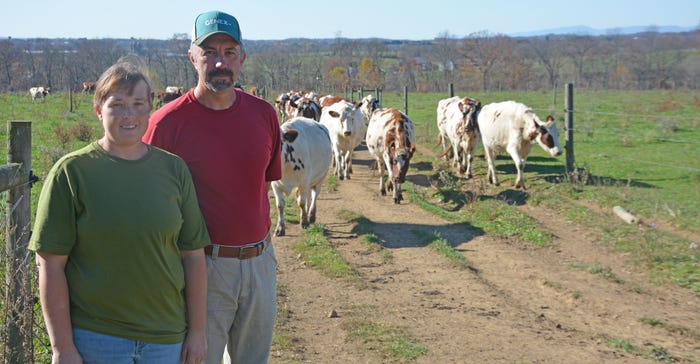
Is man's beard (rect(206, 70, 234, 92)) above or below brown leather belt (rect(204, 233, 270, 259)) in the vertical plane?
above

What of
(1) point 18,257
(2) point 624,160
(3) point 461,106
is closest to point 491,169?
(3) point 461,106

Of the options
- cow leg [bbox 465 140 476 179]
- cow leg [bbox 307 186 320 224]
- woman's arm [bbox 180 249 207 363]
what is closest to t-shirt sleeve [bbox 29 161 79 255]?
woman's arm [bbox 180 249 207 363]

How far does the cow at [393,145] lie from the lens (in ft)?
43.3

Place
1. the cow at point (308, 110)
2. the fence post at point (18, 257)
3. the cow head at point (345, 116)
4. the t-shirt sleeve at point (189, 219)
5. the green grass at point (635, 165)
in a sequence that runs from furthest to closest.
Result: 1. the cow at point (308, 110)
2. the cow head at point (345, 116)
3. the green grass at point (635, 165)
4. the fence post at point (18, 257)
5. the t-shirt sleeve at point (189, 219)

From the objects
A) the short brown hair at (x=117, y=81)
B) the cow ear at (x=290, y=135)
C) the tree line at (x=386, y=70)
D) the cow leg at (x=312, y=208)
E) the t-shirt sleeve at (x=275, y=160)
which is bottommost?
the cow leg at (x=312, y=208)

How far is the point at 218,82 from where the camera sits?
3449 mm

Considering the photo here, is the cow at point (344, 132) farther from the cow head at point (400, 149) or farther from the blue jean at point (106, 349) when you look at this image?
the blue jean at point (106, 349)

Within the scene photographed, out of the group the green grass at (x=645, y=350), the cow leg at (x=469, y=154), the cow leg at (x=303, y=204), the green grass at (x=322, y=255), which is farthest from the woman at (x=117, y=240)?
the cow leg at (x=469, y=154)

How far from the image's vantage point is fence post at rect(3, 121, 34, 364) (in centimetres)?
451

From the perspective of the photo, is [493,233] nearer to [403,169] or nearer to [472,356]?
[403,169]

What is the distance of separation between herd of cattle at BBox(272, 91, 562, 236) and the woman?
6.97 m

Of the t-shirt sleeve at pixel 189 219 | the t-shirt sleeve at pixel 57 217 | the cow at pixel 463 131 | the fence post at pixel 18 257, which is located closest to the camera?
the t-shirt sleeve at pixel 57 217

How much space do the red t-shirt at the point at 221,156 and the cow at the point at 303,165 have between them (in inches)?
249

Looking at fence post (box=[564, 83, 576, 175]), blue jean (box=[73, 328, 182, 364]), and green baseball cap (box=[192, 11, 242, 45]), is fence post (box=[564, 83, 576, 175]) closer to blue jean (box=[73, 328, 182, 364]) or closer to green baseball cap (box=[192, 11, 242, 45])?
green baseball cap (box=[192, 11, 242, 45])
